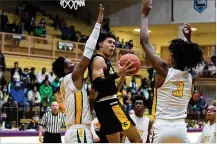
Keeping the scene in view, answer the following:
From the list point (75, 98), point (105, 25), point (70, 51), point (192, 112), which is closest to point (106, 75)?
point (75, 98)

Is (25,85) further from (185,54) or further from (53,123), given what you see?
(185,54)

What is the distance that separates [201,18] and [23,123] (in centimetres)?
1209

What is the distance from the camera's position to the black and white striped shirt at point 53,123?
986cm

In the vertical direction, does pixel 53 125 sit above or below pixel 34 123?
above

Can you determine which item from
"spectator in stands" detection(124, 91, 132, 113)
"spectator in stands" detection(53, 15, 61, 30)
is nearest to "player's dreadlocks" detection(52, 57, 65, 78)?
"spectator in stands" detection(124, 91, 132, 113)

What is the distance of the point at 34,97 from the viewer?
55.2 feet

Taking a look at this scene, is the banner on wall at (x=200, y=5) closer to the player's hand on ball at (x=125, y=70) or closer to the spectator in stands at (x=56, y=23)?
the spectator in stands at (x=56, y=23)

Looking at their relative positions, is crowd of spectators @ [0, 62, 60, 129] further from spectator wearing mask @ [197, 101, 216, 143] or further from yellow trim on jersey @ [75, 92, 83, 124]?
spectator wearing mask @ [197, 101, 216, 143]

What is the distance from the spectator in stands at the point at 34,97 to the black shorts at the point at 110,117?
10.9 m

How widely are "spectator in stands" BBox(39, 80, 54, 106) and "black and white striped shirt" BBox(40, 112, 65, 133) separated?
6.97 m

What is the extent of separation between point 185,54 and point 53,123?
560cm

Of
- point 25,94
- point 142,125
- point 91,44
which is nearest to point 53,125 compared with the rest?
point 142,125

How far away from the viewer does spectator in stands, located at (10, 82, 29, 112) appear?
53.1ft

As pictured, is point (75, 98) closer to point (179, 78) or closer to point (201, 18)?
point (179, 78)
